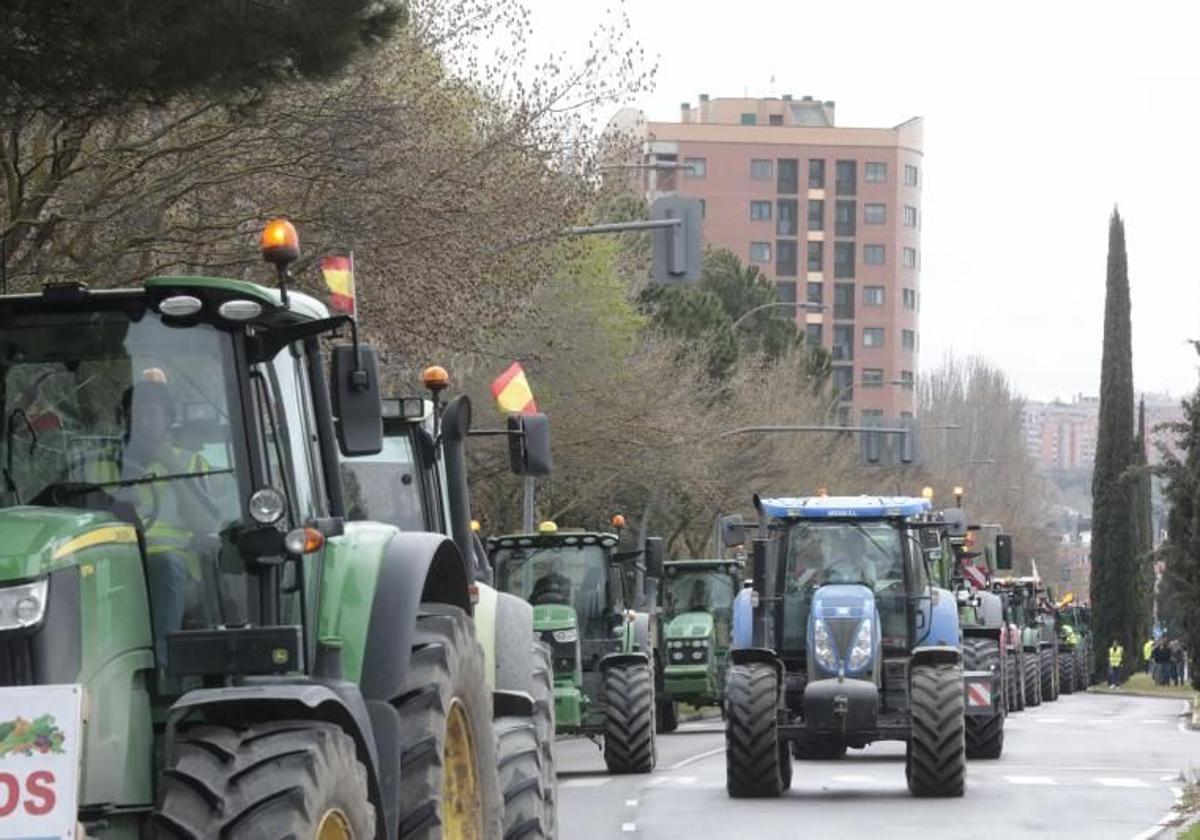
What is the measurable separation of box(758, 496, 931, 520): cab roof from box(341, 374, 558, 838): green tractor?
23.6 ft

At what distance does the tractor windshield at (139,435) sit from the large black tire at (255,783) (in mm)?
662

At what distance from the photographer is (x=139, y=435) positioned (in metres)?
8.66

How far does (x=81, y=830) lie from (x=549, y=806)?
14.2 feet

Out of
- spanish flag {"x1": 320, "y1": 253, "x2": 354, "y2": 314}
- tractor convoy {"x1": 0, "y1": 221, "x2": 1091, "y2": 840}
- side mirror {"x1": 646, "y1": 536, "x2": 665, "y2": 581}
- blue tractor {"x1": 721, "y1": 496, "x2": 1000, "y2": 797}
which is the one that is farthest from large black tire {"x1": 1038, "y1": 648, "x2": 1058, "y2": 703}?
spanish flag {"x1": 320, "y1": 253, "x2": 354, "y2": 314}

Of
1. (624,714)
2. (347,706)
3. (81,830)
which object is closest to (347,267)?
(347,706)

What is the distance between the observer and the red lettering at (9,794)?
754 cm

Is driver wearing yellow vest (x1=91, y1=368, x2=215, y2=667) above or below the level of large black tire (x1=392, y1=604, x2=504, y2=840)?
above

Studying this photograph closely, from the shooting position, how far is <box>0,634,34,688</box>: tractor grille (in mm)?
7875

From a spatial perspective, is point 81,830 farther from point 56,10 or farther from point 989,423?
point 989,423

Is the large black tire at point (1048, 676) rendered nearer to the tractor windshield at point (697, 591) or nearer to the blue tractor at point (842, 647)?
the tractor windshield at point (697, 591)

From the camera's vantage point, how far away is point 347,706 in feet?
28.3

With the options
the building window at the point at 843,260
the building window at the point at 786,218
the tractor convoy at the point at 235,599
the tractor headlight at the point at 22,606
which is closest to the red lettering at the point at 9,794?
the tractor convoy at the point at 235,599

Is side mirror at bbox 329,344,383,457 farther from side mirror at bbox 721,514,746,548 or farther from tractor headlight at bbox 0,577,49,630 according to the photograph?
side mirror at bbox 721,514,746,548

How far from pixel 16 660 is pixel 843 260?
15649cm
